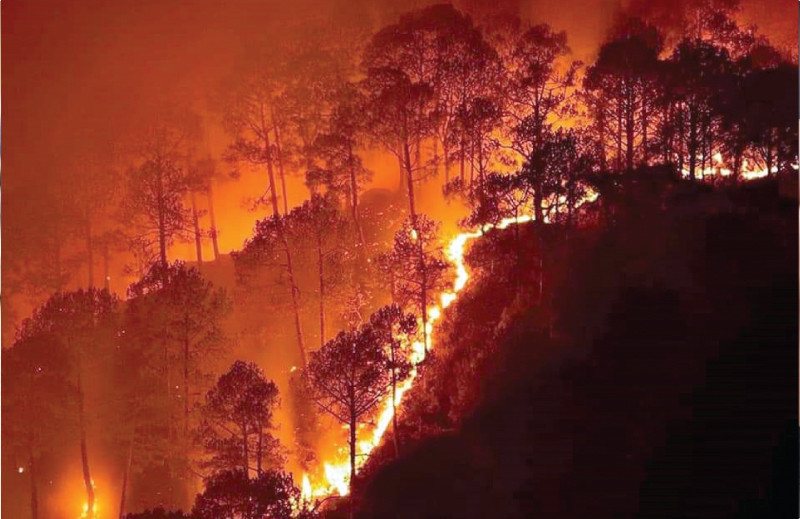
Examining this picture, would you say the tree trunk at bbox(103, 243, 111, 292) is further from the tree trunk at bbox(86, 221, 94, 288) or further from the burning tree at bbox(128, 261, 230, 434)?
the burning tree at bbox(128, 261, 230, 434)

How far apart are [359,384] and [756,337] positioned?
542 inches

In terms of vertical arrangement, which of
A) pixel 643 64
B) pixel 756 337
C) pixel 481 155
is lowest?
pixel 756 337

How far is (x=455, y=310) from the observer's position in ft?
100

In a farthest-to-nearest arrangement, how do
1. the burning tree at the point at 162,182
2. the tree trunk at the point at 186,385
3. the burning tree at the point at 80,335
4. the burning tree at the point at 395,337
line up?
the burning tree at the point at 162,182 → the burning tree at the point at 80,335 → the tree trunk at the point at 186,385 → the burning tree at the point at 395,337

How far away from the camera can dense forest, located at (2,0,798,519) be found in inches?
933

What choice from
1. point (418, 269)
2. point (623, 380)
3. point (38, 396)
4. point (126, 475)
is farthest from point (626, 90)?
point (38, 396)

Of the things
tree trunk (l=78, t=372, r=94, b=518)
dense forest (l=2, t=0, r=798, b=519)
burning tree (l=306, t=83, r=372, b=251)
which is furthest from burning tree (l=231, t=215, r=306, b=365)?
tree trunk (l=78, t=372, r=94, b=518)

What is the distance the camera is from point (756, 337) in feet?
81.1

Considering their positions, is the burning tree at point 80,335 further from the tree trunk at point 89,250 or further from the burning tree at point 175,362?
the tree trunk at point 89,250

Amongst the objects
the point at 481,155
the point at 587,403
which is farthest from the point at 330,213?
the point at 587,403

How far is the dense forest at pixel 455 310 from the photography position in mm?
23688

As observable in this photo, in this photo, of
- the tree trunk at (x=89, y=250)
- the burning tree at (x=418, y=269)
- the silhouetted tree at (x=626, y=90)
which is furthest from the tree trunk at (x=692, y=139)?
the tree trunk at (x=89, y=250)

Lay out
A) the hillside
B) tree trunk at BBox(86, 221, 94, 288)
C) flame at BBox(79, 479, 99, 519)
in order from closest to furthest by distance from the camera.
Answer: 1. the hillside
2. flame at BBox(79, 479, 99, 519)
3. tree trunk at BBox(86, 221, 94, 288)

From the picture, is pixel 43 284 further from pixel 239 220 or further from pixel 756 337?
pixel 756 337
